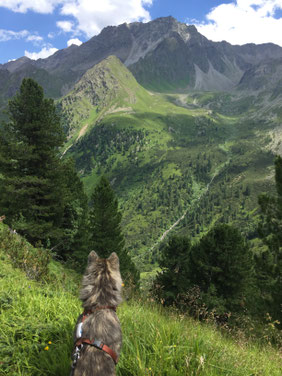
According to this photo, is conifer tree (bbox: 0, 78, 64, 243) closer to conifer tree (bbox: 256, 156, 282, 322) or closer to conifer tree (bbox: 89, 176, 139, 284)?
conifer tree (bbox: 89, 176, 139, 284)

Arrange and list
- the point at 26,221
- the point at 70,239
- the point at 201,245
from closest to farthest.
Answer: the point at 26,221, the point at 70,239, the point at 201,245

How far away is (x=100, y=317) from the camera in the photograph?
3.36 m

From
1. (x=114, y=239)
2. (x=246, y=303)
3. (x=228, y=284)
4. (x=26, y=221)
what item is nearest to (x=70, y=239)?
(x=26, y=221)

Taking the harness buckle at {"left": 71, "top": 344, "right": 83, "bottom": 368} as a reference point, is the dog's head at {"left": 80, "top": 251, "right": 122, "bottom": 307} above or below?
above

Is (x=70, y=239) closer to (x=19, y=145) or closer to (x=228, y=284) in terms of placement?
(x=19, y=145)

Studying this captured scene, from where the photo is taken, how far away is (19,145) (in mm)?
17500

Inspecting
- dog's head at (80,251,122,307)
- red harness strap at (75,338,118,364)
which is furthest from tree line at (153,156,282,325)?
red harness strap at (75,338,118,364)

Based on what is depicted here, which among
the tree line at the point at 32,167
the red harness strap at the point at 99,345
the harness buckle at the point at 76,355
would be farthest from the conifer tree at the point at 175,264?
the harness buckle at the point at 76,355

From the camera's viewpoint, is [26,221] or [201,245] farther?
[201,245]

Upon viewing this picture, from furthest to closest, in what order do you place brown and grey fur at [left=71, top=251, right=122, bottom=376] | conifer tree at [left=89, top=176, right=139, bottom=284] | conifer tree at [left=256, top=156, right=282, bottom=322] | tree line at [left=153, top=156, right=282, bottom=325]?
Result: 1. conifer tree at [left=89, top=176, right=139, bottom=284]
2. tree line at [left=153, top=156, right=282, bottom=325]
3. conifer tree at [left=256, top=156, right=282, bottom=322]
4. brown and grey fur at [left=71, top=251, right=122, bottom=376]

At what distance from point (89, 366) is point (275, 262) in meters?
17.5

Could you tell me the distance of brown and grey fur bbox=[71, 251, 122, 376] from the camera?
9.37 feet

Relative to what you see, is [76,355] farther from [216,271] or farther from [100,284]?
[216,271]

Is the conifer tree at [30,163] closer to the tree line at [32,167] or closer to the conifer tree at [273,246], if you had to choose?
the tree line at [32,167]
